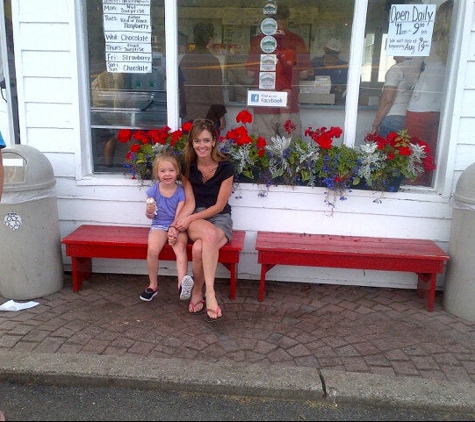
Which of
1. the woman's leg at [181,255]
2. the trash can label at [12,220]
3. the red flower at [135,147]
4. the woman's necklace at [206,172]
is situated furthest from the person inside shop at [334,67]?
the trash can label at [12,220]

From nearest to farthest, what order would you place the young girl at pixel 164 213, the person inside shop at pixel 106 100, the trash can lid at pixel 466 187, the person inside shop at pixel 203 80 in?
1. the trash can lid at pixel 466 187
2. the young girl at pixel 164 213
3. the person inside shop at pixel 106 100
4. the person inside shop at pixel 203 80

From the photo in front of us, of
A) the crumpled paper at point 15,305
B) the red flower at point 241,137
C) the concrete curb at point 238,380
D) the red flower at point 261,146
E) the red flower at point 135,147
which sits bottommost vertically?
the concrete curb at point 238,380

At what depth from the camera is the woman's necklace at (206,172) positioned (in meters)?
3.90

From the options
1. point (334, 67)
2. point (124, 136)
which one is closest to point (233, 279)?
point (124, 136)

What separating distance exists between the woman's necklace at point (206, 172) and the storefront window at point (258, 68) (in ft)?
2.40

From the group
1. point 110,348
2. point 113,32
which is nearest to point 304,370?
point 110,348

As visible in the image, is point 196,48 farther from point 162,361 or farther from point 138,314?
point 162,361

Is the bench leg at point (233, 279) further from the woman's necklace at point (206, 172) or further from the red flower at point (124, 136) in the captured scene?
the red flower at point (124, 136)

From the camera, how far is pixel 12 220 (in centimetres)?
368

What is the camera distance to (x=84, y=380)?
2928 mm

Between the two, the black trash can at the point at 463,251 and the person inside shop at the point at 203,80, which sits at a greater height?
the person inside shop at the point at 203,80

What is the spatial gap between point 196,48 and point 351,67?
1.57 metres

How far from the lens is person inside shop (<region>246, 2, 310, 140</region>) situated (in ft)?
14.9

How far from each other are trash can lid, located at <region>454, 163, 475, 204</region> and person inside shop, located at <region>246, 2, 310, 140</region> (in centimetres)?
152
